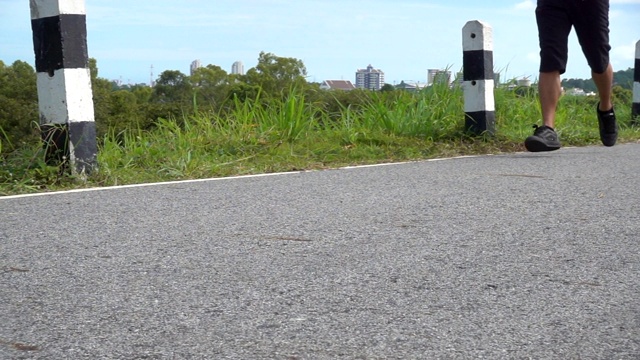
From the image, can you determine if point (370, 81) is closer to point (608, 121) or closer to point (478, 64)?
point (478, 64)

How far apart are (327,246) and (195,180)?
1.92 meters

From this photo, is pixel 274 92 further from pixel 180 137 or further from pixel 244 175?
pixel 244 175

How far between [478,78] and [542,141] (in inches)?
42.9

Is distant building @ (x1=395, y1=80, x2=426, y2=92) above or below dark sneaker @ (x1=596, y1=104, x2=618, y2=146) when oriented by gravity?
above

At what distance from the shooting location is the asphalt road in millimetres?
1931

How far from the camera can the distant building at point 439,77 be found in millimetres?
7996

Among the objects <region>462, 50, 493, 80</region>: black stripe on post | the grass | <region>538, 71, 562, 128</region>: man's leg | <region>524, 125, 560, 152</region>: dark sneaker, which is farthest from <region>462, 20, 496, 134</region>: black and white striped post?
<region>524, 125, 560, 152</region>: dark sneaker

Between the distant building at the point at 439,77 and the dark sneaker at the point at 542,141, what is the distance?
1.97m

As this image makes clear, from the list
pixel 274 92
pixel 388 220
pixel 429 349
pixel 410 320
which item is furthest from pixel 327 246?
pixel 274 92

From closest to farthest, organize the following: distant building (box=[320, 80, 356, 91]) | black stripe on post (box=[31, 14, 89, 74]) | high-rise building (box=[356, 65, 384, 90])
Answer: black stripe on post (box=[31, 14, 89, 74])
distant building (box=[320, 80, 356, 91])
high-rise building (box=[356, 65, 384, 90])

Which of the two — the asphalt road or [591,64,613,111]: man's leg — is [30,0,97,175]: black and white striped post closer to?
→ the asphalt road

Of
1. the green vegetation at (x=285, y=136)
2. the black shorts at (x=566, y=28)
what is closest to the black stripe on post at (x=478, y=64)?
the green vegetation at (x=285, y=136)

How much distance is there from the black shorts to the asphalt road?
6.57 ft

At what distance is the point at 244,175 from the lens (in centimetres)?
498
